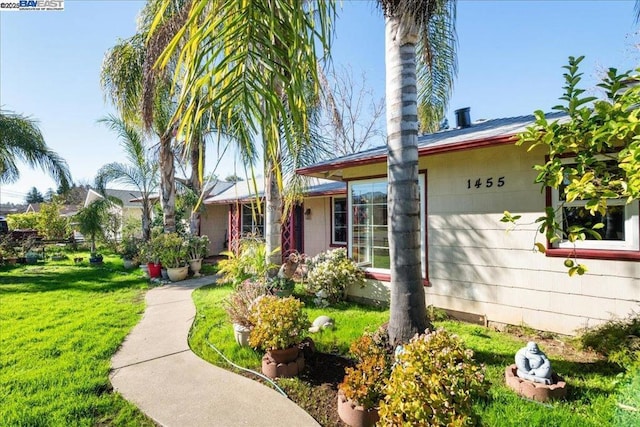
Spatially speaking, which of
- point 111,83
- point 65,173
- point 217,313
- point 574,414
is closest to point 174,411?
point 217,313

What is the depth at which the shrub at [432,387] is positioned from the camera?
7.49 ft

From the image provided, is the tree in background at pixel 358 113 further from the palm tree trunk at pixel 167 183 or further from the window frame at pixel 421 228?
the window frame at pixel 421 228

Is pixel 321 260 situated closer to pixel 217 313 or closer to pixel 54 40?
pixel 217 313

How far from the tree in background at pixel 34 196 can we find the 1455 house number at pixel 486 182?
88.8 metres

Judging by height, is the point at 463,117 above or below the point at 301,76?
above

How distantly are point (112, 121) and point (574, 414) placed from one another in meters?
15.3

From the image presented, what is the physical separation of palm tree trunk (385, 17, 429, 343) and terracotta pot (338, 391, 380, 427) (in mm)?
987

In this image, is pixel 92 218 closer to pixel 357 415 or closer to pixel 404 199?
pixel 404 199

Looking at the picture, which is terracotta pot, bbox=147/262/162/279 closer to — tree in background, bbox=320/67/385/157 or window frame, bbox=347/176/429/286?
window frame, bbox=347/176/429/286

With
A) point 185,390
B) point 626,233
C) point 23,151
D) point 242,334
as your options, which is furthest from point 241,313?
point 23,151

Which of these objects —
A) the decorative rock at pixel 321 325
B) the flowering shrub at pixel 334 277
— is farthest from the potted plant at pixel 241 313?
the flowering shrub at pixel 334 277

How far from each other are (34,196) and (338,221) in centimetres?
8582

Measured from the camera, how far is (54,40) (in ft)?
21.2

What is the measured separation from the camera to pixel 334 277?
6719 millimetres
